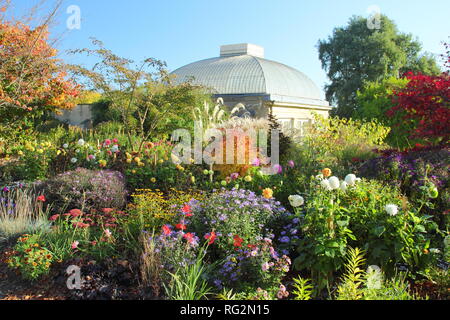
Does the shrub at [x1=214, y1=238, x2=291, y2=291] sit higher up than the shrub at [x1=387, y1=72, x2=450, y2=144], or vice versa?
the shrub at [x1=387, y1=72, x2=450, y2=144]

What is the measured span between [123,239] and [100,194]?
1.79m

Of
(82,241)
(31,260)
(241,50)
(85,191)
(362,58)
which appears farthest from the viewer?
(362,58)

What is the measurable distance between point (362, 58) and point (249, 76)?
36.2 ft

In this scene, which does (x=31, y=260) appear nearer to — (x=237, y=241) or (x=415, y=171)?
(x=237, y=241)

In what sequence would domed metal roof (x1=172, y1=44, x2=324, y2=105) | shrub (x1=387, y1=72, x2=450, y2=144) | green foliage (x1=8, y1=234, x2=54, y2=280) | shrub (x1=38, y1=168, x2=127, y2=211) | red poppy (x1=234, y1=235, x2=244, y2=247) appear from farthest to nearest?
domed metal roof (x1=172, y1=44, x2=324, y2=105)
shrub (x1=387, y1=72, x2=450, y2=144)
shrub (x1=38, y1=168, x2=127, y2=211)
green foliage (x1=8, y1=234, x2=54, y2=280)
red poppy (x1=234, y1=235, x2=244, y2=247)

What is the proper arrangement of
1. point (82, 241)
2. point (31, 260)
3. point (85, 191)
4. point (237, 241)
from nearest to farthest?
point (237, 241)
point (31, 260)
point (82, 241)
point (85, 191)

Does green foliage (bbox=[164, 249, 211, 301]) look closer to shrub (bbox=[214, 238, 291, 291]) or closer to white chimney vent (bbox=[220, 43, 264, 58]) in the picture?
shrub (bbox=[214, 238, 291, 291])

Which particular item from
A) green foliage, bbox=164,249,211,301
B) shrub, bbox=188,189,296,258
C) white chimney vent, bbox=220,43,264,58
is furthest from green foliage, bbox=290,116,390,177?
white chimney vent, bbox=220,43,264,58

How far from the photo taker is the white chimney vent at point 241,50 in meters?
24.8

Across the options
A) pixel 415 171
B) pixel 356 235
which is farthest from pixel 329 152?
pixel 356 235

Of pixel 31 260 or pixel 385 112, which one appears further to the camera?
pixel 385 112

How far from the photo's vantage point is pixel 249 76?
2119 centimetres

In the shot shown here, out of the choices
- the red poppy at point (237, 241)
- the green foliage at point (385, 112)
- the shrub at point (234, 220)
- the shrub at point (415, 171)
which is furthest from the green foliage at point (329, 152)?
the red poppy at point (237, 241)

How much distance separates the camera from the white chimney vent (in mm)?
24781
